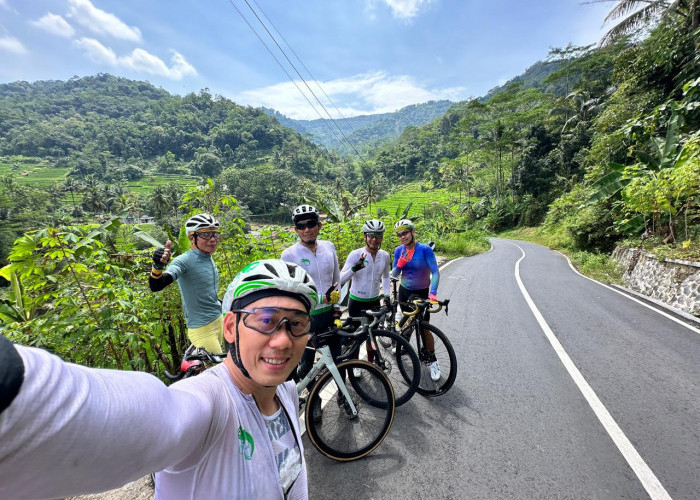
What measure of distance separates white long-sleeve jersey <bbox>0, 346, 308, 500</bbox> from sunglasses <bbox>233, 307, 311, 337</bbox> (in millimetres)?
238

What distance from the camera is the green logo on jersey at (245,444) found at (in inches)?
43.7

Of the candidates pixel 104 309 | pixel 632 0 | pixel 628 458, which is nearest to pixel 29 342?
pixel 104 309

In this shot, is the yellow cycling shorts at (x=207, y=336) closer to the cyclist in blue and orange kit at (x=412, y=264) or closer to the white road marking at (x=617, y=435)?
the cyclist in blue and orange kit at (x=412, y=264)

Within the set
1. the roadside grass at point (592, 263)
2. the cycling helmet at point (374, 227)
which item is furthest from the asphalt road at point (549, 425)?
the roadside grass at point (592, 263)

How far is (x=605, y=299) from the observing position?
776 cm

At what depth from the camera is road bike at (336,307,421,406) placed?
326 centimetres

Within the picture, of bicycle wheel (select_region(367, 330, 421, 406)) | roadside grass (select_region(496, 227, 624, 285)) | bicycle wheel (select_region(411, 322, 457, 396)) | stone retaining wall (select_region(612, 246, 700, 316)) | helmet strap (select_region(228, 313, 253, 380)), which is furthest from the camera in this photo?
roadside grass (select_region(496, 227, 624, 285))

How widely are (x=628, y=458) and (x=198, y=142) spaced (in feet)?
490

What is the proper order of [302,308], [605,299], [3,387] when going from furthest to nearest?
[605,299] < [302,308] < [3,387]

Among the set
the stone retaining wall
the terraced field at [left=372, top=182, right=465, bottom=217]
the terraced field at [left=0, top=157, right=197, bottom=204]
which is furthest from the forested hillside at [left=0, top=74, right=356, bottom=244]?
the stone retaining wall

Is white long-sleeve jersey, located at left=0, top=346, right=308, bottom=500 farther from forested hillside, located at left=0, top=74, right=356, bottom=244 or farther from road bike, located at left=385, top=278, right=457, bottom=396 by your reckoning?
forested hillside, located at left=0, top=74, right=356, bottom=244

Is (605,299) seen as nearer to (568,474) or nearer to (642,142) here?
(568,474)

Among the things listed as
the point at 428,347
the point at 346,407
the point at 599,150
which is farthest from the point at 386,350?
the point at 599,150

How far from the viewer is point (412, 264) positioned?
14.2ft
